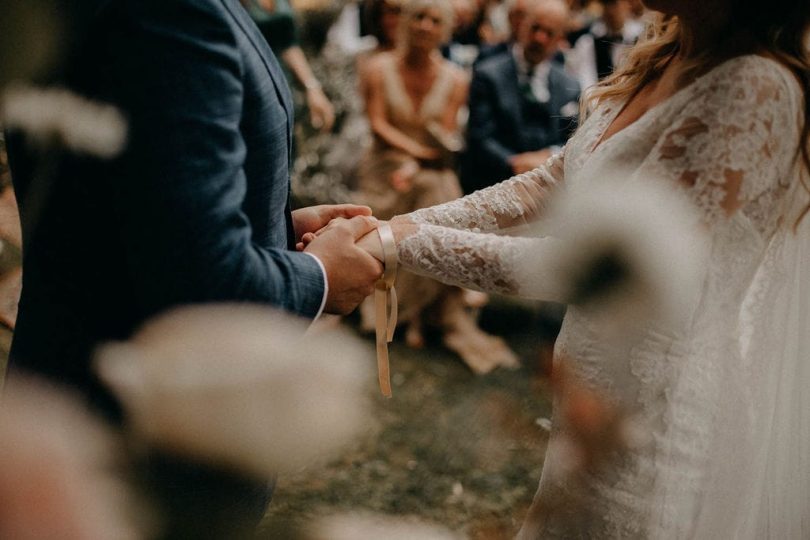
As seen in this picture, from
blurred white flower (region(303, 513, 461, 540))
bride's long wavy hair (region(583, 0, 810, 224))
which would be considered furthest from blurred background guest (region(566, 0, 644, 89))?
blurred white flower (region(303, 513, 461, 540))

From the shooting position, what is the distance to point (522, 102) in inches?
102

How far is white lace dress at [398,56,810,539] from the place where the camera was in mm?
759

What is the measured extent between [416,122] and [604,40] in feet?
3.34

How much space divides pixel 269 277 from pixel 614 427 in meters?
0.39

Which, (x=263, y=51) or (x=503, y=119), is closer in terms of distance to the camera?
(x=263, y=51)

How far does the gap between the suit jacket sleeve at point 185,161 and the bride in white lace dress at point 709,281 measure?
0.96 ft

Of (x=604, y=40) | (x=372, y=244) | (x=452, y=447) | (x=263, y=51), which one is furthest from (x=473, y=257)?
(x=604, y=40)

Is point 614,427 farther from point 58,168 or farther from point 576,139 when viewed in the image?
point 58,168

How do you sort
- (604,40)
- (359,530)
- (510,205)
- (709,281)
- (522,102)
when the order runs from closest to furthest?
(359,530), (709,281), (510,205), (522,102), (604,40)

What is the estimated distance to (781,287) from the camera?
0.95 meters

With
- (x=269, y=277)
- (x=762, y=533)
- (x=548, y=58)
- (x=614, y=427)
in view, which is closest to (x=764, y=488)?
(x=762, y=533)

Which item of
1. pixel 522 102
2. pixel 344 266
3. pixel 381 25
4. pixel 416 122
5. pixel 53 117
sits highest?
pixel 53 117

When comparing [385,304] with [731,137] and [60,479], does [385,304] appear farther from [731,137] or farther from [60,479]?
[60,479]

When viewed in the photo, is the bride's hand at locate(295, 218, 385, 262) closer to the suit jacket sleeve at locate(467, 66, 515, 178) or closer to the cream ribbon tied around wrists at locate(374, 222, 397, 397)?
the cream ribbon tied around wrists at locate(374, 222, 397, 397)
